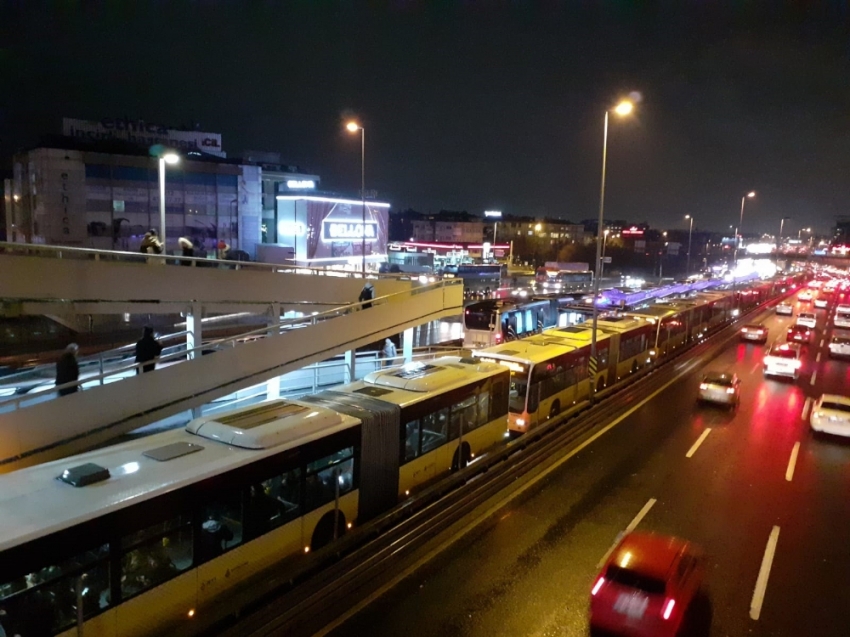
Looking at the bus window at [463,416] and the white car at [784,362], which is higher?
the bus window at [463,416]

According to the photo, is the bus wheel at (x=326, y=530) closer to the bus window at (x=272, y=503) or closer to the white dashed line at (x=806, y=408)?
the bus window at (x=272, y=503)

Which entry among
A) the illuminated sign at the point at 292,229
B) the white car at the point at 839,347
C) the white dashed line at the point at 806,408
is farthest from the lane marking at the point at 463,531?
the illuminated sign at the point at 292,229

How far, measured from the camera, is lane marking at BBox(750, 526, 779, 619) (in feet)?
28.5

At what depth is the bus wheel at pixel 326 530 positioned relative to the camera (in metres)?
9.76

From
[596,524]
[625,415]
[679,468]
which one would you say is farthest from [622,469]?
[625,415]

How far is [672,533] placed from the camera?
35.9 feet

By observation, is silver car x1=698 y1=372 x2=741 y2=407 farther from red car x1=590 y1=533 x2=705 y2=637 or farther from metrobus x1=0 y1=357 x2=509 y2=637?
red car x1=590 y1=533 x2=705 y2=637

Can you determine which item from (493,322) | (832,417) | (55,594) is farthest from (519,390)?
(55,594)

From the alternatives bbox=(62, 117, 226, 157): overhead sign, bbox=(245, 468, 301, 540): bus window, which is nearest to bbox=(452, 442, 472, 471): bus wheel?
bbox=(245, 468, 301, 540): bus window

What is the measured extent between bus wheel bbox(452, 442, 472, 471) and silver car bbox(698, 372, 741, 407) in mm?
10718

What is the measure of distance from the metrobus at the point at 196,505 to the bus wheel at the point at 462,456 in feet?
3.84

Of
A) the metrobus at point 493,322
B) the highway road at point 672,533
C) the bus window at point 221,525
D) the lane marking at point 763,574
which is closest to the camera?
the bus window at point 221,525

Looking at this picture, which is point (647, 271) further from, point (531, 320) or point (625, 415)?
point (625, 415)

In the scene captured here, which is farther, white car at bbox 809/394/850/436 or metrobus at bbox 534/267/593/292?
metrobus at bbox 534/267/593/292
